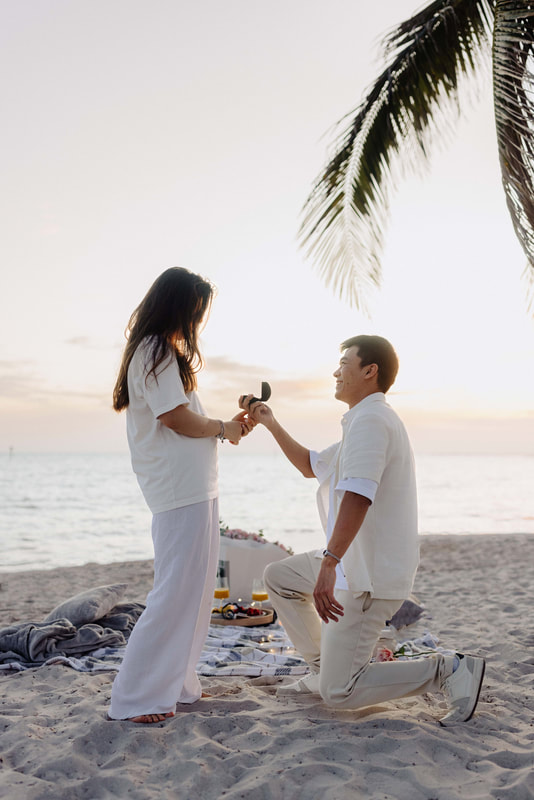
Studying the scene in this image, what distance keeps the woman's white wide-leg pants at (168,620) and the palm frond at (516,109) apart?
303 cm

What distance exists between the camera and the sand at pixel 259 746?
2449mm

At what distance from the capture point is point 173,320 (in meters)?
3.27

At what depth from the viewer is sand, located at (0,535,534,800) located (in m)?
2.45

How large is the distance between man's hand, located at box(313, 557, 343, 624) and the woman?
27.9 inches

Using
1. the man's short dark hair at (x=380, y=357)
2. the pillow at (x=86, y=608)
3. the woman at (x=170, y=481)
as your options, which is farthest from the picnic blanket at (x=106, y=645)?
the man's short dark hair at (x=380, y=357)

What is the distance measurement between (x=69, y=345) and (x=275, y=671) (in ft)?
68.0

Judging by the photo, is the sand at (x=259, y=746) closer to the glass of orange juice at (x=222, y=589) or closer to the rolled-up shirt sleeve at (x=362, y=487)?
the rolled-up shirt sleeve at (x=362, y=487)

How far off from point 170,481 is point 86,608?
92.6 inches

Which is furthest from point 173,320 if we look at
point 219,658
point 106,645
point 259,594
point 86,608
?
point 259,594

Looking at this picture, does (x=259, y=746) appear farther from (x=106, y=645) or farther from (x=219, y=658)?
(x=106, y=645)

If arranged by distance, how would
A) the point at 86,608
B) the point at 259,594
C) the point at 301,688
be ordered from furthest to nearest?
the point at 259,594
the point at 86,608
the point at 301,688

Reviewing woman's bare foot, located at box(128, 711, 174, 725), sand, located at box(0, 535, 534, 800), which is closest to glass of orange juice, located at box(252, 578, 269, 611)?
sand, located at box(0, 535, 534, 800)

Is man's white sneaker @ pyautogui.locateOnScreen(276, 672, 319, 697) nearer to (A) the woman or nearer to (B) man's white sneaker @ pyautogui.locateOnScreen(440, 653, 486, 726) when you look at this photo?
(A) the woman

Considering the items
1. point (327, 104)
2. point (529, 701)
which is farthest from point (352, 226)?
point (529, 701)
